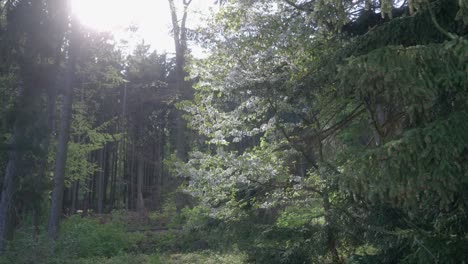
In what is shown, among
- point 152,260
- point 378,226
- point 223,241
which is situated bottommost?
point 152,260

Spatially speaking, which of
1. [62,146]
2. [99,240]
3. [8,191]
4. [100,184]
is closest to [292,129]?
[8,191]

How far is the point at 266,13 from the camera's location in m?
9.09

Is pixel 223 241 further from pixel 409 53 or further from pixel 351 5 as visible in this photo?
pixel 409 53

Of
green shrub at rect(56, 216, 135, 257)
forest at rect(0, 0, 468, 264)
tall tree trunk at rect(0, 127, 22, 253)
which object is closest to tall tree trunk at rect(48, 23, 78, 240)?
forest at rect(0, 0, 468, 264)

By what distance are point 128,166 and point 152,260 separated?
25.7 m

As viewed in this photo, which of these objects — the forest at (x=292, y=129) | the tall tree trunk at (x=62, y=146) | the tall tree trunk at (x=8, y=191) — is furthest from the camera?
the tall tree trunk at (x=62, y=146)

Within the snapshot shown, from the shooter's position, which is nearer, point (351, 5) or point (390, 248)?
point (390, 248)

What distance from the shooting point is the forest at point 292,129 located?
4.09m

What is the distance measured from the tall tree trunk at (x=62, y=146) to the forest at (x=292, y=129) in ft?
0.15

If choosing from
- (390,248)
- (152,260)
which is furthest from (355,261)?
(152,260)

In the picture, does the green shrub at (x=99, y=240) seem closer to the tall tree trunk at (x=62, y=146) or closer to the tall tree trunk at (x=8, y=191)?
the tall tree trunk at (x=62, y=146)

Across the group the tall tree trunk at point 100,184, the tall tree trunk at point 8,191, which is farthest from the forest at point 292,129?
the tall tree trunk at point 100,184

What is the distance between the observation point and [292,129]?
8.73 m

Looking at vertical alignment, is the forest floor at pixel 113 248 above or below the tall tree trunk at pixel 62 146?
below
